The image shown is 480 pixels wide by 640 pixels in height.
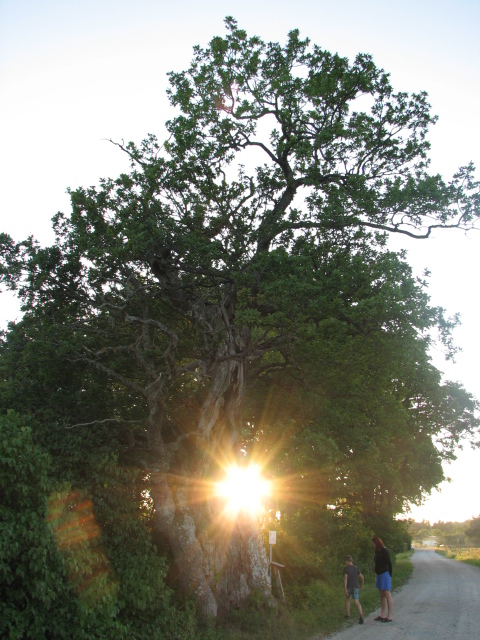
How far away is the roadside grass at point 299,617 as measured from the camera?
10930mm

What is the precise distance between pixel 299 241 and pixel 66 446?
7877 millimetres

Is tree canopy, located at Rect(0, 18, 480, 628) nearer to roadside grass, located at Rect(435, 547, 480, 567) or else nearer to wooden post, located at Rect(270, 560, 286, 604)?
wooden post, located at Rect(270, 560, 286, 604)

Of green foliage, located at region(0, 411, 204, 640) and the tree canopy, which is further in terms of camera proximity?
the tree canopy

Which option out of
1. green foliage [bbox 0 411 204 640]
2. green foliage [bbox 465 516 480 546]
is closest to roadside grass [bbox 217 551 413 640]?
green foliage [bbox 0 411 204 640]

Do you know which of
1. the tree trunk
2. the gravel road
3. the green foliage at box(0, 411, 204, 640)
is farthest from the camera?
the tree trunk

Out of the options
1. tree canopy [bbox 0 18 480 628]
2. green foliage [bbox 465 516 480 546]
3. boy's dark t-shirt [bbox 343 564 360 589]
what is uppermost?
tree canopy [bbox 0 18 480 628]

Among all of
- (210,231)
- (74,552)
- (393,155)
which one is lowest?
(74,552)

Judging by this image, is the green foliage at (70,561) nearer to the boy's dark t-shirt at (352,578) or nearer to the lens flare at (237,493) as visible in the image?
the lens flare at (237,493)

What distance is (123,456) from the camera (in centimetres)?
1185

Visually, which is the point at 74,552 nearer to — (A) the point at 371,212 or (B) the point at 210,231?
(B) the point at 210,231

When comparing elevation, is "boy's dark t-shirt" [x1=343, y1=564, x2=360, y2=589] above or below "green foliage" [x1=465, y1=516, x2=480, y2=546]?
above

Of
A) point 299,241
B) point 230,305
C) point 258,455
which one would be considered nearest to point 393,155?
point 299,241

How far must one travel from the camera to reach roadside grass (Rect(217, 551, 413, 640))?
10.9 metres

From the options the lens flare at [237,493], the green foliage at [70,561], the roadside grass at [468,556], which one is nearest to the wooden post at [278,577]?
the lens flare at [237,493]
